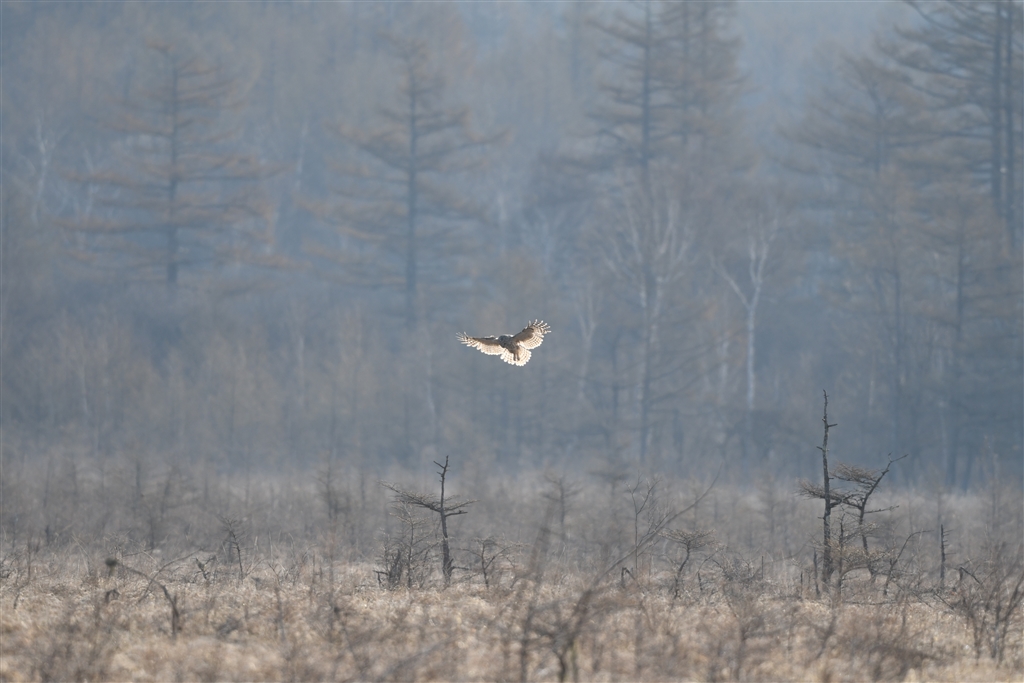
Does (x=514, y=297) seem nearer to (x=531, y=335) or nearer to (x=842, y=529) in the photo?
(x=531, y=335)

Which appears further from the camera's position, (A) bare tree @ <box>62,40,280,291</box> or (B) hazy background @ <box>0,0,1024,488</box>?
(A) bare tree @ <box>62,40,280,291</box>

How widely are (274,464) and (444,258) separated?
475 inches

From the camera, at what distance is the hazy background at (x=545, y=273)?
3806 cm

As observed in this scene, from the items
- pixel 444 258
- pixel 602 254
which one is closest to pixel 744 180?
pixel 602 254

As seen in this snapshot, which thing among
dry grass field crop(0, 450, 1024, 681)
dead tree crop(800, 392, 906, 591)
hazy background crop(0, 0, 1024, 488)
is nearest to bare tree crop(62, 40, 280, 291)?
hazy background crop(0, 0, 1024, 488)

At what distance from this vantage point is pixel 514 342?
1357 cm

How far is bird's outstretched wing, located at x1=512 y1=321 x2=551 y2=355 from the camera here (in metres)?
13.6

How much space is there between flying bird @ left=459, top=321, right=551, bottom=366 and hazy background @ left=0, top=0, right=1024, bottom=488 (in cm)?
1969

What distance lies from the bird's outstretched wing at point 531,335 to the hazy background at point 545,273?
19.6m

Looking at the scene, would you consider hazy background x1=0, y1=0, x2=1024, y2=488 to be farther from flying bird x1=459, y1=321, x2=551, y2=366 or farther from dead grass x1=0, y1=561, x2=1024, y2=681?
dead grass x1=0, y1=561, x2=1024, y2=681

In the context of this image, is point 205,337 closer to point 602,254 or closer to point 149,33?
point 602,254

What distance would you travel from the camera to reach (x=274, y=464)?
3869 cm

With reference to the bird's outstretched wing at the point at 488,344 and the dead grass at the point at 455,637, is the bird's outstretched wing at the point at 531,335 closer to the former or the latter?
the bird's outstretched wing at the point at 488,344

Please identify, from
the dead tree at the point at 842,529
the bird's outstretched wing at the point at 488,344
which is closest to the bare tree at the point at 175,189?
the bird's outstretched wing at the point at 488,344
